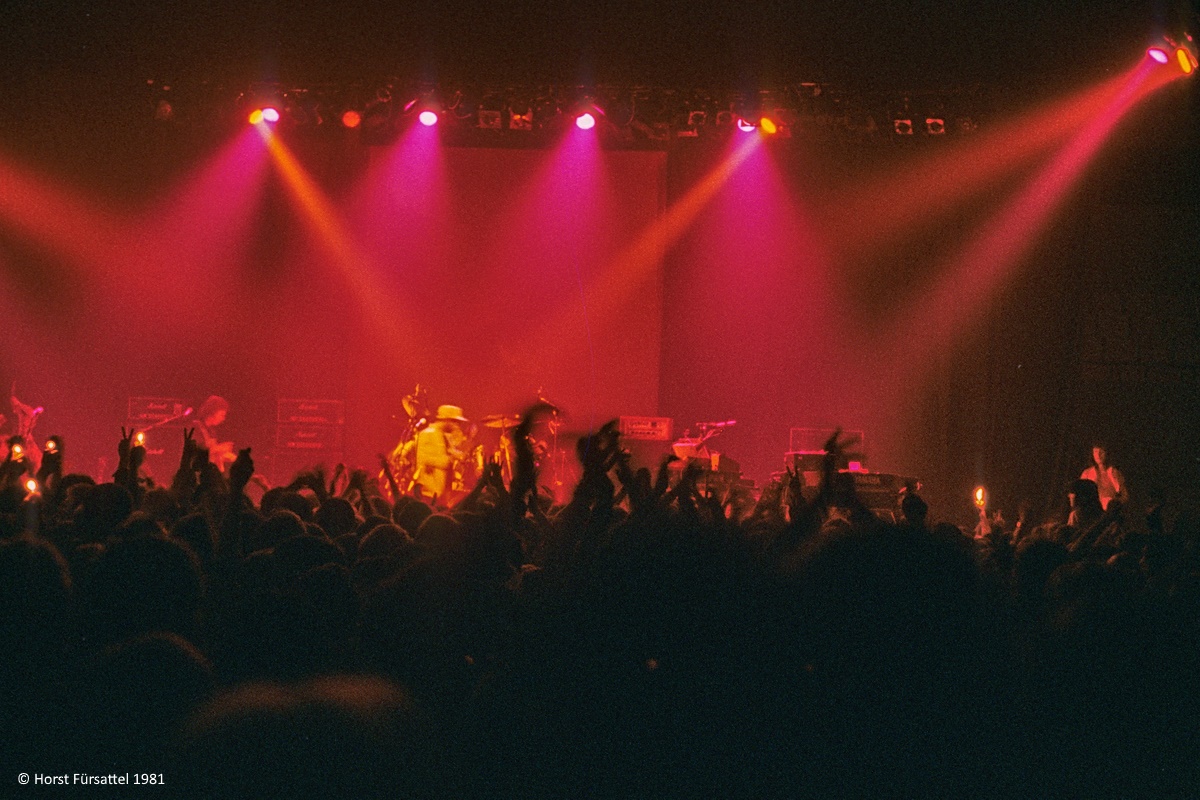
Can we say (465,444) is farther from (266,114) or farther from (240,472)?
(240,472)

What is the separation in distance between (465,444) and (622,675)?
9.17 m

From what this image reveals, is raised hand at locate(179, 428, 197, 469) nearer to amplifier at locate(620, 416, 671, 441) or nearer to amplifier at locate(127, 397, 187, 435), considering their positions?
amplifier at locate(620, 416, 671, 441)

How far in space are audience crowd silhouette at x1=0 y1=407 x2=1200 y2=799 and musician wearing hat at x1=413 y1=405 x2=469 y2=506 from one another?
798cm

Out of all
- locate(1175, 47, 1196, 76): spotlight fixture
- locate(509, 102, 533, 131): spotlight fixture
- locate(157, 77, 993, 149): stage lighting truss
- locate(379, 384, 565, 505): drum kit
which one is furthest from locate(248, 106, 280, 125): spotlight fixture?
locate(1175, 47, 1196, 76): spotlight fixture

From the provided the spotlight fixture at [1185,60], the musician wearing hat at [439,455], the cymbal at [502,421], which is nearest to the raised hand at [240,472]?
the musician wearing hat at [439,455]

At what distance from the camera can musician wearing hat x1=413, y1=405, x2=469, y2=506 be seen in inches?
398

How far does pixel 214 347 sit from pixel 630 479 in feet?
33.2

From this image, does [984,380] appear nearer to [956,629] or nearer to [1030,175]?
[1030,175]

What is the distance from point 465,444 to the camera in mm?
10656

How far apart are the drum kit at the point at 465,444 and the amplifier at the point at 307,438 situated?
0.75 meters

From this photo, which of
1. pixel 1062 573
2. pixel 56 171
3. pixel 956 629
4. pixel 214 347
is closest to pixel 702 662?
pixel 956 629

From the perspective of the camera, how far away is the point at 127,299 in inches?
460

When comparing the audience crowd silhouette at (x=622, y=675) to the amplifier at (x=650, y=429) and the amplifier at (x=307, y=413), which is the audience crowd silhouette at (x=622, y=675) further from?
the amplifier at (x=307, y=413)

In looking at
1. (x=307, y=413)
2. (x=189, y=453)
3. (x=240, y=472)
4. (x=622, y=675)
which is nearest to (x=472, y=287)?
(x=307, y=413)
